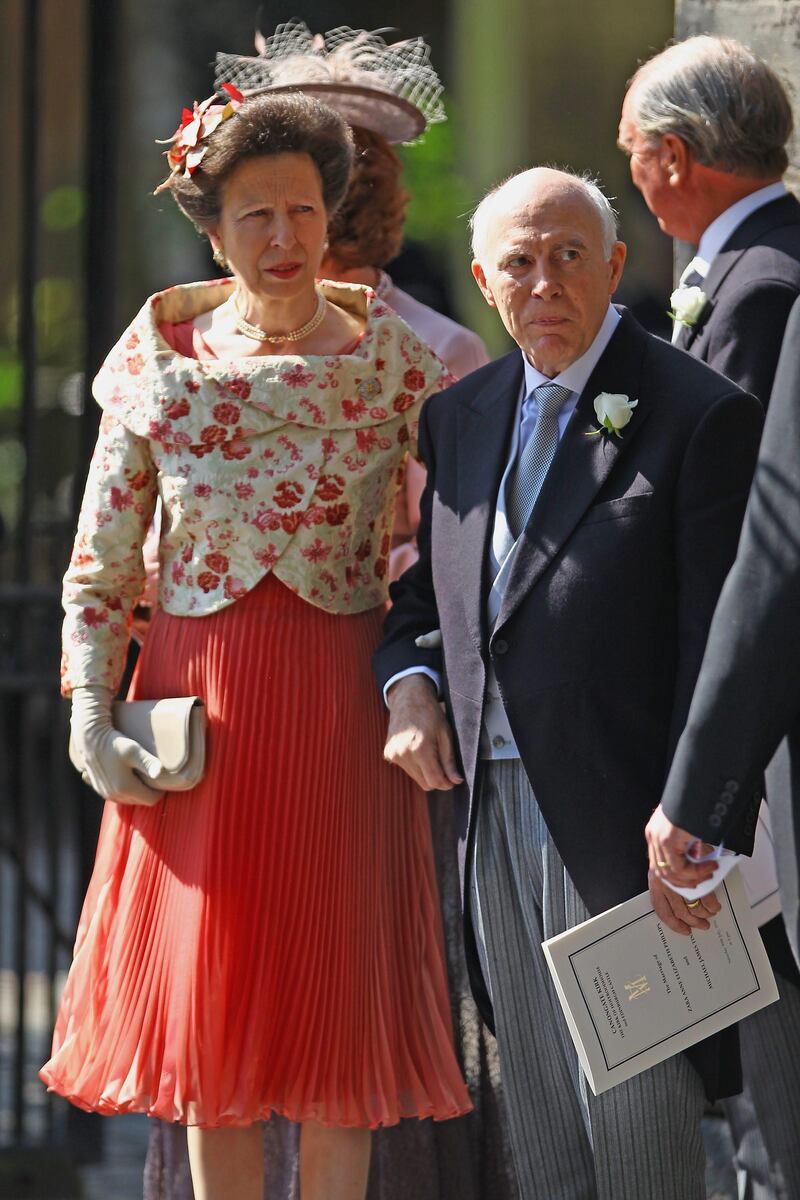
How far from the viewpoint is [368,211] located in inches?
145

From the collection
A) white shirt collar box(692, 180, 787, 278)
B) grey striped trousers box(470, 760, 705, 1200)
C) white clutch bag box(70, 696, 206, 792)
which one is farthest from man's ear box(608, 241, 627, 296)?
white clutch bag box(70, 696, 206, 792)

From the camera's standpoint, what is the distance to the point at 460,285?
657 cm

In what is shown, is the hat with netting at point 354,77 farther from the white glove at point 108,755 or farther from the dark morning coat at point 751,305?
the white glove at point 108,755

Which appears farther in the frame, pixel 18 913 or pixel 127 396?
pixel 18 913

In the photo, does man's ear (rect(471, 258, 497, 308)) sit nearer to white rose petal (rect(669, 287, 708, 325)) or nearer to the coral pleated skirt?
white rose petal (rect(669, 287, 708, 325))

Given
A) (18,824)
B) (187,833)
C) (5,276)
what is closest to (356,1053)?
(187,833)

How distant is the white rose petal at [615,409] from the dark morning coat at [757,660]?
1.16ft

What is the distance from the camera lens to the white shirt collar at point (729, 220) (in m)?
3.21

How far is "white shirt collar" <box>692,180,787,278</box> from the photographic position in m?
3.21

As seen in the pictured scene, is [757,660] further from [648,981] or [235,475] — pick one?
[235,475]

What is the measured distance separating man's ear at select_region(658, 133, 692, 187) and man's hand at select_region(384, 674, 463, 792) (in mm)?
1088

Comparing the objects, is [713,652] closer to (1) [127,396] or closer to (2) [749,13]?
(1) [127,396]

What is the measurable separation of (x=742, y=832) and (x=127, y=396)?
1.34 metres

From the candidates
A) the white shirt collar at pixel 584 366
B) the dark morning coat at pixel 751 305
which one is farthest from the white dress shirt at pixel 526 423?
the dark morning coat at pixel 751 305
